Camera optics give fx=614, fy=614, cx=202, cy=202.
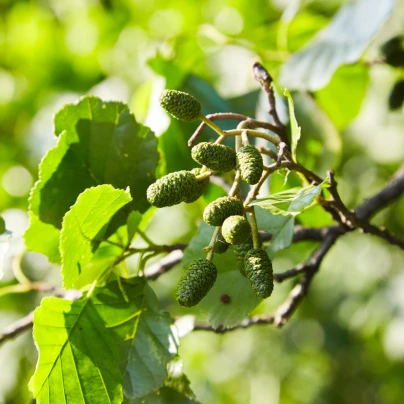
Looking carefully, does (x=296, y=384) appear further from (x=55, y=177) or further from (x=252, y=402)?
(x=55, y=177)

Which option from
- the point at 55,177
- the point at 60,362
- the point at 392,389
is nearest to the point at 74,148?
the point at 55,177

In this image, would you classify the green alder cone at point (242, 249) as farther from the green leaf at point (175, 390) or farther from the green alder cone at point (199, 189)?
the green leaf at point (175, 390)

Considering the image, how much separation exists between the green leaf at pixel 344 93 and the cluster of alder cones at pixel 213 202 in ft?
3.28

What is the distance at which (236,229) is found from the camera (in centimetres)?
77

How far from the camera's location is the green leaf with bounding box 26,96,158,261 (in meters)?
1.04

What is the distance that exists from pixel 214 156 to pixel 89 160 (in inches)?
13.7

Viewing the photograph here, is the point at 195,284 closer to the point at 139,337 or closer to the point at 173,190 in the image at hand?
the point at 173,190

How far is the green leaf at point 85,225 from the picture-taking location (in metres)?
0.89

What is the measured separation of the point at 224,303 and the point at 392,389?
6.82ft

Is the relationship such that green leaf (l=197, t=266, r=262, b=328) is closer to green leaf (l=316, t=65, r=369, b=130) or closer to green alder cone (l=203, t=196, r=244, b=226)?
green alder cone (l=203, t=196, r=244, b=226)

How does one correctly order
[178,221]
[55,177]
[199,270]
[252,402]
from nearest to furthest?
[199,270] → [55,177] → [178,221] → [252,402]

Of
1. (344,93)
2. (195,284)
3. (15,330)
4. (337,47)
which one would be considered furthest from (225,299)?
(344,93)

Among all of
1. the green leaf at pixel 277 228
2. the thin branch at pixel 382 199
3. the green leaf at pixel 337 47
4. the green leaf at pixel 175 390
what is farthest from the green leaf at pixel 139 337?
the green leaf at pixel 337 47

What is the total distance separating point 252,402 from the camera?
3.06 metres
